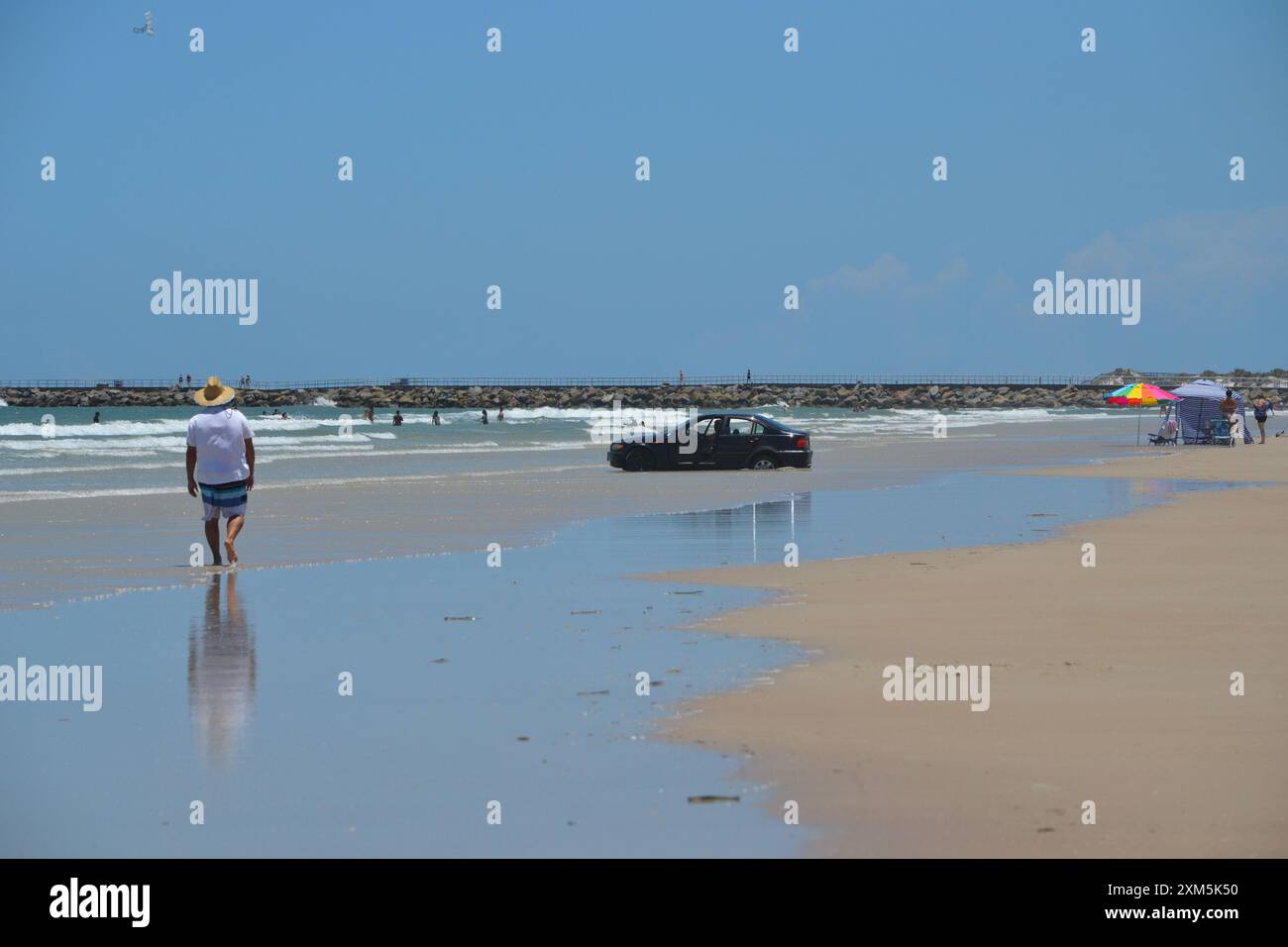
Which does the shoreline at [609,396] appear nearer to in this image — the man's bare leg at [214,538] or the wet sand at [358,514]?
the wet sand at [358,514]

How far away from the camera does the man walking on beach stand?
15930 mm

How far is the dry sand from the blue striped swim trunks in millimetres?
4823

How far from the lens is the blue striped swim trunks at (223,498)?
15969 mm

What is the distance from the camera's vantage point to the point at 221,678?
9648mm

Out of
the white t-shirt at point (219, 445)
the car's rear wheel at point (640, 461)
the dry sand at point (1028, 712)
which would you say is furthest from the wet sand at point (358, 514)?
the dry sand at point (1028, 712)

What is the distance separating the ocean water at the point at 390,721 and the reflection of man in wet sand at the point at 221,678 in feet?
0.09

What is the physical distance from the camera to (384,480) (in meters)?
32.8

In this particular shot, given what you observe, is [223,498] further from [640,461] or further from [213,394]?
[640,461]

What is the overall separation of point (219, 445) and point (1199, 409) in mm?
39031

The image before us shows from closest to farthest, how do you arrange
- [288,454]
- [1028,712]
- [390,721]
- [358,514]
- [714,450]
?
1. [390,721]
2. [1028,712]
3. [358,514]
4. [714,450]
5. [288,454]

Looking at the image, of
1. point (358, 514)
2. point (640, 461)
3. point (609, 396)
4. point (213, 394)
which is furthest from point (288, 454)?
point (609, 396)

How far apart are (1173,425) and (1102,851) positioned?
45867mm
